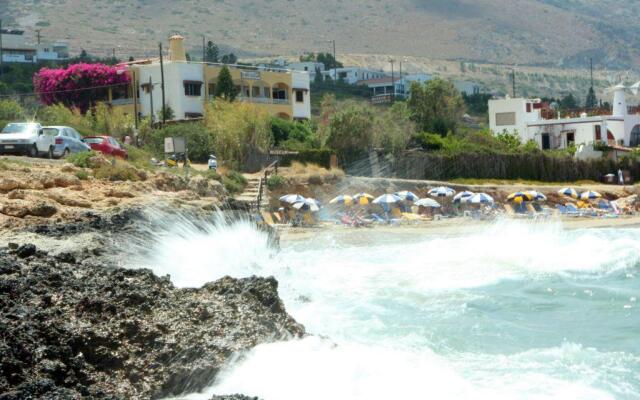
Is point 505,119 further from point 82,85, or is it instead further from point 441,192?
point 82,85

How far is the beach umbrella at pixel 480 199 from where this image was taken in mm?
48344

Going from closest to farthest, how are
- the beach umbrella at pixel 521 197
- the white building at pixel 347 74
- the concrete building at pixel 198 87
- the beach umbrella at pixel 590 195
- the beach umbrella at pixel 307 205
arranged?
the beach umbrella at pixel 307 205 → the beach umbrella at pixel 521 197 → the beach umbrella at pixel 590 195 → the concrete building at pixel 198 87 → the white building at pixel 347 74

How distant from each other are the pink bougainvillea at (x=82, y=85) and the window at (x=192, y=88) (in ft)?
15.2

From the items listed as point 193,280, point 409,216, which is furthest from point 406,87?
point 193,280

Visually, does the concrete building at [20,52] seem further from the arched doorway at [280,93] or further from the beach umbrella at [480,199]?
the beach umbrella at [480,199]

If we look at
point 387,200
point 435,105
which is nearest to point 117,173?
point 387,200

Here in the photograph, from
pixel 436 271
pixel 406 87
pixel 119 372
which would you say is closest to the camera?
pixel 119 372

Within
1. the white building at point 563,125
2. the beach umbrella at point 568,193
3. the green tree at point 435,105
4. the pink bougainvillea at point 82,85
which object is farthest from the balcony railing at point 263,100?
the beach umbrella at point 568,193

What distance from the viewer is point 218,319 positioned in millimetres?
11383

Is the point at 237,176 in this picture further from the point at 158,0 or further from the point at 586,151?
the point at 158,0

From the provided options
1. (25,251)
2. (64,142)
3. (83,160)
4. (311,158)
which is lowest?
(25,251)

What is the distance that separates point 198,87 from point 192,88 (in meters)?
0.49

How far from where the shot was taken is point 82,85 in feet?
206

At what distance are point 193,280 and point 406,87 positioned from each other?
4425 inches
